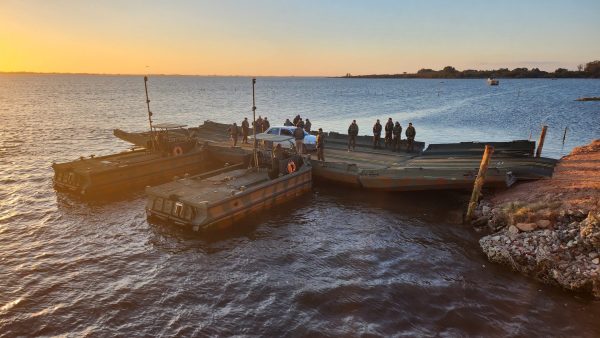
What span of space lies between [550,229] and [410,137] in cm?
1218

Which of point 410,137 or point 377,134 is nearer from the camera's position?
point 410,137

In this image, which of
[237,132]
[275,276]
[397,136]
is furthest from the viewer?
[237,132]

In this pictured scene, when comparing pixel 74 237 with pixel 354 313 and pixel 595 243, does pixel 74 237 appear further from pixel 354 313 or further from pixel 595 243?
pixel 595 243

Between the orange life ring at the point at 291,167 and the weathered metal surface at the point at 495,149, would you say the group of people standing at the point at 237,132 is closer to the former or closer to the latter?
the orange life ring at the point at 291,167

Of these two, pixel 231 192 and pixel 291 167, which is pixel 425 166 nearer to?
pixel 291 167

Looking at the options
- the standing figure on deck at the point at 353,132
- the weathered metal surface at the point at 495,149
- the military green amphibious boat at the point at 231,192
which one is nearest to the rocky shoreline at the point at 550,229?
the weathered metal surface at the point at 495,149

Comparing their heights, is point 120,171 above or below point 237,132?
below

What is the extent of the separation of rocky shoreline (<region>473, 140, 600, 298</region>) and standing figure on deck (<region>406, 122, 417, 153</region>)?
7.64m

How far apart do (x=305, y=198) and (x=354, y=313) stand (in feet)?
31.3

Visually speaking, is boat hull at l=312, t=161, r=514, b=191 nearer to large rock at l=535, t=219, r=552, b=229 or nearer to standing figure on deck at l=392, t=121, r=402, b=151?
large rock at l=535, t=219, r=552, b=229

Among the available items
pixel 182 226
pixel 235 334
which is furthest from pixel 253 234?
pixel 235 334

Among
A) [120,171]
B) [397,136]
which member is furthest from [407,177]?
[120,171]

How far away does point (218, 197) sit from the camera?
49.9 ft

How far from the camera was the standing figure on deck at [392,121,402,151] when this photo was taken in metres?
24.2
